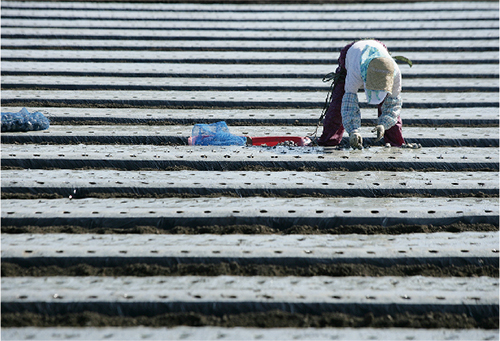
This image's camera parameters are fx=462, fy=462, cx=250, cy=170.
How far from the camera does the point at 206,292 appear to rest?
158cm

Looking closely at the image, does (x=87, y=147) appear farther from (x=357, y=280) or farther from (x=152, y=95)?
(x=357, y=280)

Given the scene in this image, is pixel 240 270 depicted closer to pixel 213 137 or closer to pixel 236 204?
pixel 236 204

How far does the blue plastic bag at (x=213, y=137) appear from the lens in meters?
2.83

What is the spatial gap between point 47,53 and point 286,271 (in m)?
3.56

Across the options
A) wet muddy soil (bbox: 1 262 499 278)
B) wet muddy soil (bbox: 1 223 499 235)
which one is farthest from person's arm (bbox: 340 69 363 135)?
wet muddy soil (bbox: 1 262 499 278)

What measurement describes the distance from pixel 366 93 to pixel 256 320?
1.52 metres

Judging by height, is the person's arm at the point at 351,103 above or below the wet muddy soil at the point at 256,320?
above

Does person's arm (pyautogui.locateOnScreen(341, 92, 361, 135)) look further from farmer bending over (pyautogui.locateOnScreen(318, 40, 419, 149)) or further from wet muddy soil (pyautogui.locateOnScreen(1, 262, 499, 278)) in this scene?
wet muddy soil (pyautogui.locateOnScreen(1, 262, 499, 278))

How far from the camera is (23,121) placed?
2.89m

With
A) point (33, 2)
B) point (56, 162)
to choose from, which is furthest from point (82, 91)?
point (33, 2)

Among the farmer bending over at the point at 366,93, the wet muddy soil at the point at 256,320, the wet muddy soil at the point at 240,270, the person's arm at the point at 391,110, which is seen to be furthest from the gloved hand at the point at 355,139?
the wet muddy soil at the point at 256,320

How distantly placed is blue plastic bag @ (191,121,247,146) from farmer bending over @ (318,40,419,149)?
547 mm

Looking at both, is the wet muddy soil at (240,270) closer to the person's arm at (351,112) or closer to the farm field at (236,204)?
the farm field at (236,204)

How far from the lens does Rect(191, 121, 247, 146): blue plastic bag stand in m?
2.83
